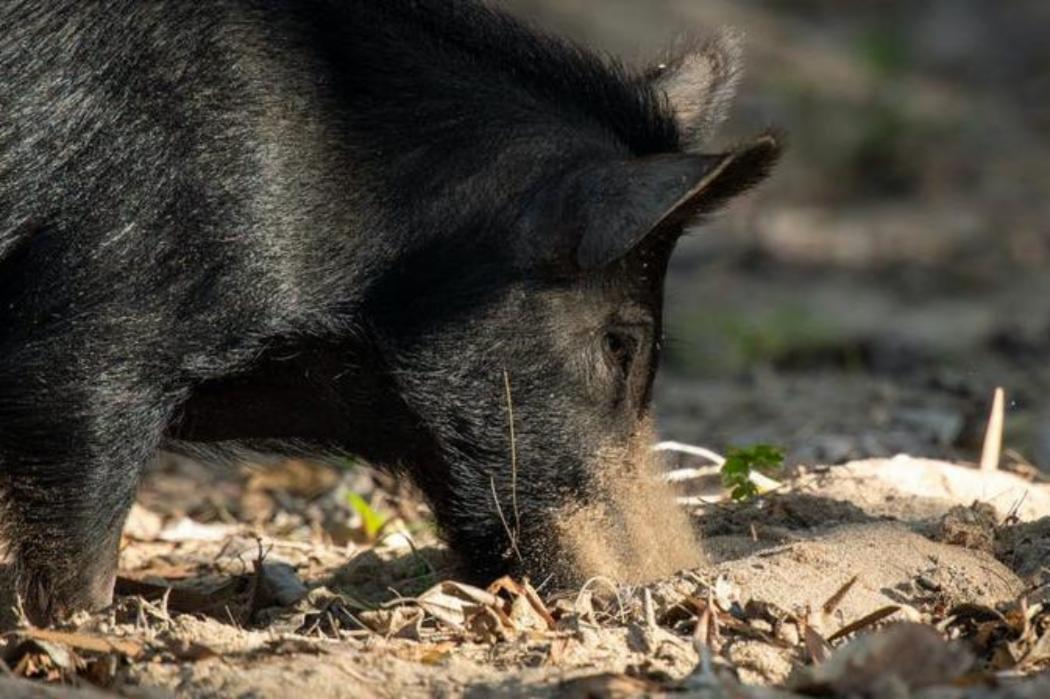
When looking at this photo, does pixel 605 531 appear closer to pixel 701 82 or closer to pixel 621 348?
pixel 621 348

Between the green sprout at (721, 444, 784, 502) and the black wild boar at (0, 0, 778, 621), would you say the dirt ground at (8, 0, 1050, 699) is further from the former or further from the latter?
the black wild boar at (0, 0, 778, 621)

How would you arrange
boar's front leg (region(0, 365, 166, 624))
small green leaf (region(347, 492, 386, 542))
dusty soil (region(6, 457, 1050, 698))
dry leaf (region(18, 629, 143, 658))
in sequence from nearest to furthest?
dusty soil (region(6, 457, 1050, 698)), dry leaf (region(18, 629, 143, 658)), boar's front leg (region(0, 365, 166, 624)), small green leaf (region(347, 492, 386, 542))

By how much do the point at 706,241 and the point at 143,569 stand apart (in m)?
7.80

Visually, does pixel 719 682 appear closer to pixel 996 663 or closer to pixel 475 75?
pixel 996 663

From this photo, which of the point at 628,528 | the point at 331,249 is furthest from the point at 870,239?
the point at 331,249

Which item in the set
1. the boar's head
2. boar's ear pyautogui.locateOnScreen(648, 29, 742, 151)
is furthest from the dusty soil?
boar's ear pyautogui.locateOnScreen(648, 29, 742, 151)

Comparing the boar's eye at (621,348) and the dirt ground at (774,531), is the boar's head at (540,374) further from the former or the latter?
A: the dirt ground at (774,531)

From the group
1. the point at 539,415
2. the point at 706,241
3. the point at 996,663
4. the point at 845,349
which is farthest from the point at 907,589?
the point at 706,241

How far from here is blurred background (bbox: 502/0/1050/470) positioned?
852 cm

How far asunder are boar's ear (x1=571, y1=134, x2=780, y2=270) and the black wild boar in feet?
0.03

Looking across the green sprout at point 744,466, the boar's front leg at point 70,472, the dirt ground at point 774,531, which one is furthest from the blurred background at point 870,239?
the boar's front leg at point 70,472

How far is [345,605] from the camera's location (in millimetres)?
5324

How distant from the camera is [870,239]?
13.3 m

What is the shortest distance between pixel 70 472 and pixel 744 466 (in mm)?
2139
